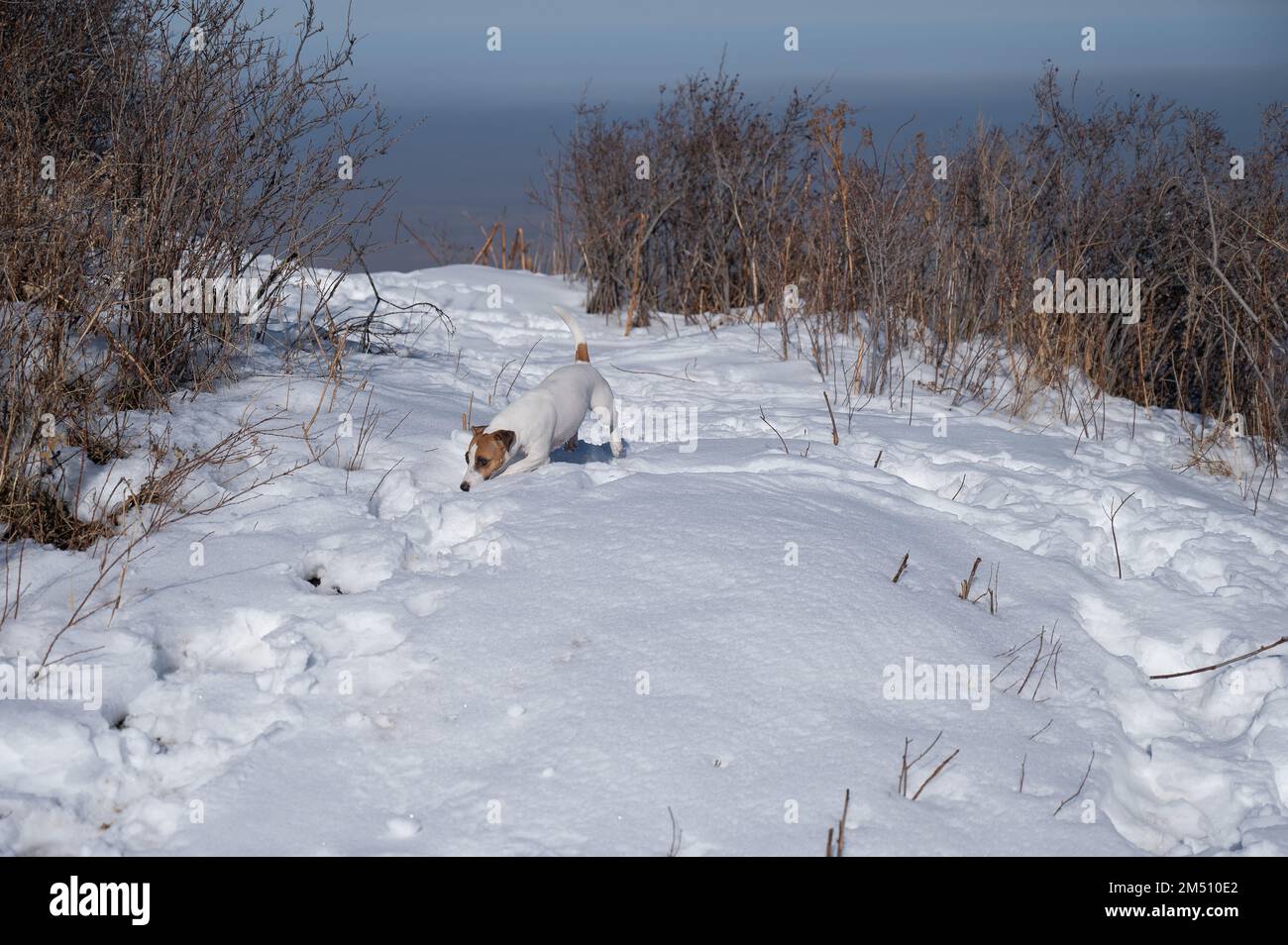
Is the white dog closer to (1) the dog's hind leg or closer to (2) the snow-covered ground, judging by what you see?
(1) the dog's hind leg

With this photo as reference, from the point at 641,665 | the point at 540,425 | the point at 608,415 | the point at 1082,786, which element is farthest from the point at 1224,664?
the point at 608,415

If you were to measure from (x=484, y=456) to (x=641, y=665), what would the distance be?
4.92 feet

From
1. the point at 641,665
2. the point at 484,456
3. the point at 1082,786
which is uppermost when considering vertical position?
the point at 484,456

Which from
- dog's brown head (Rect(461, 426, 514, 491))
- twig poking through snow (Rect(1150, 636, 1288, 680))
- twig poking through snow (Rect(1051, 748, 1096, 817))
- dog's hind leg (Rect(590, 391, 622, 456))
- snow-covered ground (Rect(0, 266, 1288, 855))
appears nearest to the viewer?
snow-covered ground (Rect(0, 266, 1288, 855))

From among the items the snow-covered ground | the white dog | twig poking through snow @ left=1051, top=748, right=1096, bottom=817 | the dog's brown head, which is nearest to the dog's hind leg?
the white dog

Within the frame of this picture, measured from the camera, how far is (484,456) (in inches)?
169

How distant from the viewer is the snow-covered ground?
2.56 metres

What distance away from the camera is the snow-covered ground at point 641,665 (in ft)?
8.41

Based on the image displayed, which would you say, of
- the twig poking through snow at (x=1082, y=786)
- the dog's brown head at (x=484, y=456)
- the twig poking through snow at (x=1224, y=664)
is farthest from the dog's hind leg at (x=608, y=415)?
the twig poking through snow at (x=1082, y=786)

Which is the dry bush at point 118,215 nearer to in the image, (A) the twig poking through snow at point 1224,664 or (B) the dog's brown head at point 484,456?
(B) the dog's brown head at point 484,456

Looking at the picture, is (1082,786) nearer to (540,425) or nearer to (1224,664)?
(1224,664)

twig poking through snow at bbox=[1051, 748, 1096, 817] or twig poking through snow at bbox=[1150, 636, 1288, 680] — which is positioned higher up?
twig poking through snow at bbox=[1150, 636, 1288, 680]

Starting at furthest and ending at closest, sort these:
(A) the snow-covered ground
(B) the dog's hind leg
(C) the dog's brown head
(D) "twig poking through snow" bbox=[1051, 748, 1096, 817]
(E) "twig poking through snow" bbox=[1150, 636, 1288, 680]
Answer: (B) the dog's hind leg → (C) the dog's brown head → (E) "twig poking through snow" bbox=[1150, 636, 1288, 680] → (D) "twig poking through snow" bbox=[1051, 748, 1096, 817] → (A) the snow-covered ground
